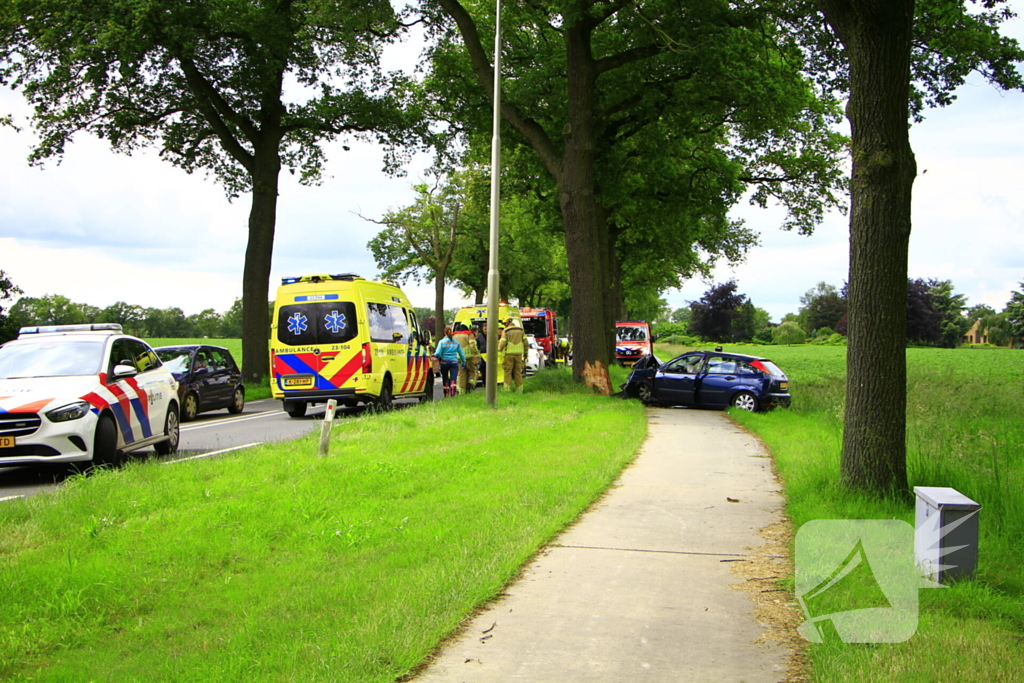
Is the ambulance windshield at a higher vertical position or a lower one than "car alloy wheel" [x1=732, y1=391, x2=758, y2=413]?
higher

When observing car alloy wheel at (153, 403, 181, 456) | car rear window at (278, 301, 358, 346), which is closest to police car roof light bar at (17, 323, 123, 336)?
car alloy wheel at (153, 403, 181, 456)

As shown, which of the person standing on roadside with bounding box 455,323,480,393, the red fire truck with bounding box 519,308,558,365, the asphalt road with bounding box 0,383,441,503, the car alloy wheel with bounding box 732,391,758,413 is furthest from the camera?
the red fire truck with bounding box 519,308,558,365

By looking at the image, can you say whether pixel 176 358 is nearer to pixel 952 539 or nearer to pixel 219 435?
pixel 219 435

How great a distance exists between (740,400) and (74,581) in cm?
1678

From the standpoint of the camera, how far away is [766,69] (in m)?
22.6

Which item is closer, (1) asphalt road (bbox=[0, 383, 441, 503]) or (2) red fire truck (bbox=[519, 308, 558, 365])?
(1) asphalt road (bbox=[0, 383, 441, 503])

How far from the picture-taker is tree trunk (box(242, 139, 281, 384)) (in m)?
27.4

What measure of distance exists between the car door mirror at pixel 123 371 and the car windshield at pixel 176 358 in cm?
798

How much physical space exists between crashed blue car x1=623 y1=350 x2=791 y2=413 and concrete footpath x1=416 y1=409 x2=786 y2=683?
1138cm

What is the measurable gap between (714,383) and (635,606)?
1610 cm

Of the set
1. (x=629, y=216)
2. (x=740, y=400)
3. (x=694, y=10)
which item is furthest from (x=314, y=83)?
(x=740, y=400)

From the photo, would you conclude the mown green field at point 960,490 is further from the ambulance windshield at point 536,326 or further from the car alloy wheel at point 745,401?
the ambulance windshield at point 536,326

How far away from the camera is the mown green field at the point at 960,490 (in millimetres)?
4465

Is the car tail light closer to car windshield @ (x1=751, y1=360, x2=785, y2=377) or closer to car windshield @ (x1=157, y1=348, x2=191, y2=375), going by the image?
car windshield @ (x1=157, y1=348, x2=191, y2=375)
